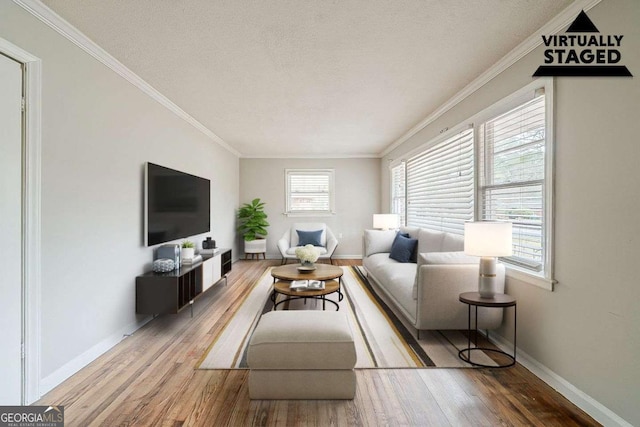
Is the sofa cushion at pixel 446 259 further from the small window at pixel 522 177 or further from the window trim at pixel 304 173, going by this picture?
the window trim at pixel 304 173

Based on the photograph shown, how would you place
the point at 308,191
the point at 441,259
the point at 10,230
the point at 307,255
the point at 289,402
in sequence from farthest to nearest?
1. the point at 308,191
2. the point at 307,255
3. the point at 441,259
4. the point at 289,402
5. the point at 10,230

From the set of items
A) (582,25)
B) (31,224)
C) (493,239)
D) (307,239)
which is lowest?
(307,239)

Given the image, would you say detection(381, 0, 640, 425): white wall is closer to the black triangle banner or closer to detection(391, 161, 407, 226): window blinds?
the black triangle banner

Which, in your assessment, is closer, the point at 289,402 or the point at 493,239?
the point at 289,402

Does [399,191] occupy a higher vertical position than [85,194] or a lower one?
higher

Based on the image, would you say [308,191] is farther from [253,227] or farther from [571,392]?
[571,392]

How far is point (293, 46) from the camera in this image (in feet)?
7.91

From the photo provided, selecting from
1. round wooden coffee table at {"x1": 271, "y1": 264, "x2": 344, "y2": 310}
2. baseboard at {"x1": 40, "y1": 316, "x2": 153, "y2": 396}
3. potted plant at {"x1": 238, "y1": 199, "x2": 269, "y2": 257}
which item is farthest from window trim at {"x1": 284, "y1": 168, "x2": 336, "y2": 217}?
baseboard at {"x1": 40, "y1": 316, "x2": 153, "y2": 396}

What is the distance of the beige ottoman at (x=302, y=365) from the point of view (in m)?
1.85

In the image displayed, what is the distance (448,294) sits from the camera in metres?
2.59

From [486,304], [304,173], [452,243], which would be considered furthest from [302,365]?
[304,173]

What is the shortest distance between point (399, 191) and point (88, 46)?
501 cm

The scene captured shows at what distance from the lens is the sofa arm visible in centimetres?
258

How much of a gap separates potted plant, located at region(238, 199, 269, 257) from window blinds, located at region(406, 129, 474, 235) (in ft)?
10.7
